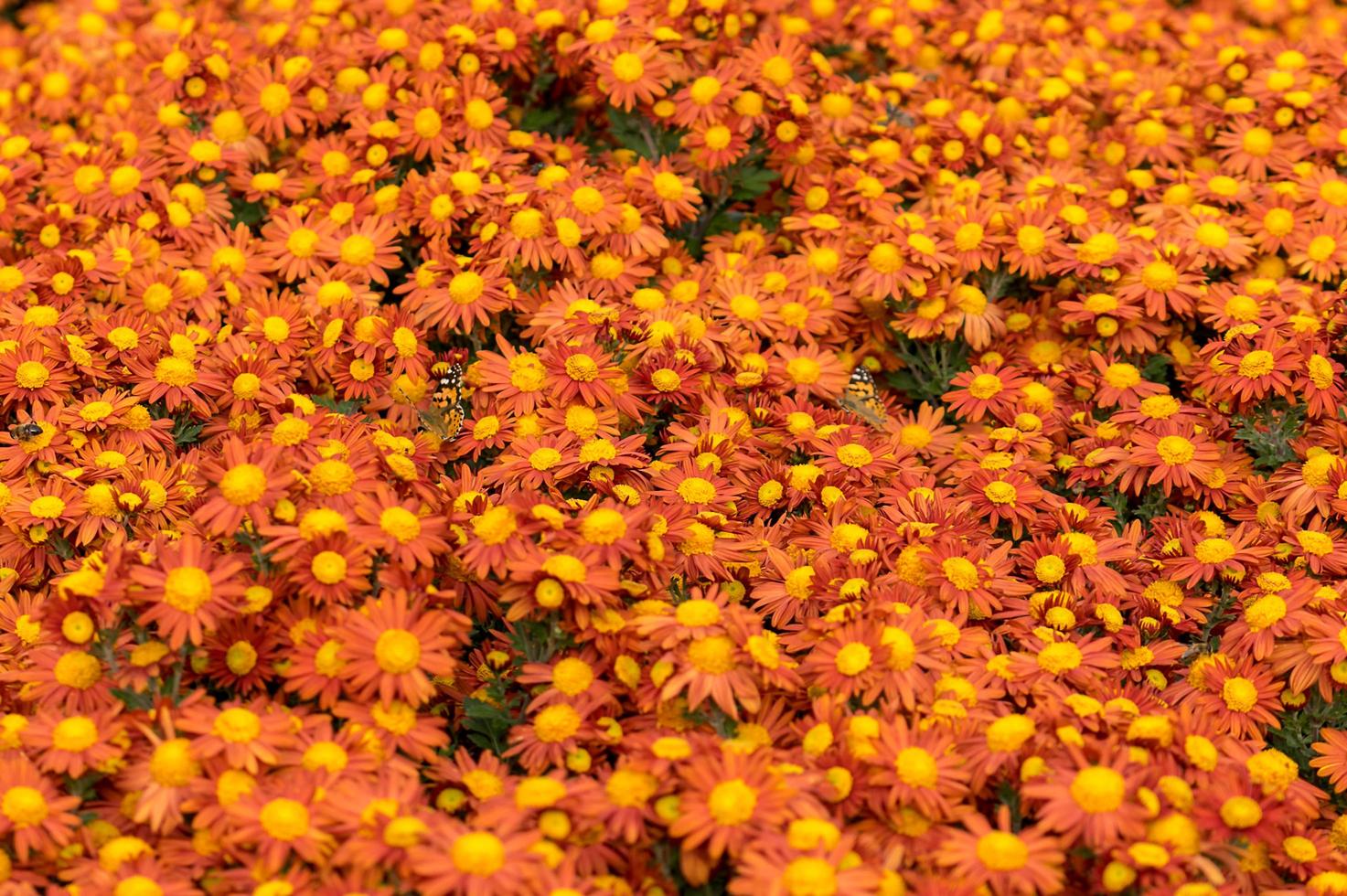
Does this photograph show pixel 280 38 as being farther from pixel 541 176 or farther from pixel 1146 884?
pixel 1146 884

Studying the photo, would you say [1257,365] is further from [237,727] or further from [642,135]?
[237,727]

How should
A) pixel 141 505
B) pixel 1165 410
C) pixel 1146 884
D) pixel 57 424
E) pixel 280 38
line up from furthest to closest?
pixel 280 38
pixel 1165 410
pixel 57 424
pixel 141 505
pixel 1146 884

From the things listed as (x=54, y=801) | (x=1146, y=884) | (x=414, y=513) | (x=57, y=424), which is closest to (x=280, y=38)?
(x=57, y=424)

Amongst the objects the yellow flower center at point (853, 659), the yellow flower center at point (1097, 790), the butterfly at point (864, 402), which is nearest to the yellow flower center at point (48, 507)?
the yellow flower center at point (853, 659)

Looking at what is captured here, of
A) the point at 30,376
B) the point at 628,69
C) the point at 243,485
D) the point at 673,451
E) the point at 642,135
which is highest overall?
the point at 628,69

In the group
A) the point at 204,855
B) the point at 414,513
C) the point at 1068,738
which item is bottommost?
the point at 204,855

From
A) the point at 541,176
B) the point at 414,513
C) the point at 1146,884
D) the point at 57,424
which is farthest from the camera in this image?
the point at 541,176

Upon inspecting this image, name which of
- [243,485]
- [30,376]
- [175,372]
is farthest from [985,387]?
[30,376]

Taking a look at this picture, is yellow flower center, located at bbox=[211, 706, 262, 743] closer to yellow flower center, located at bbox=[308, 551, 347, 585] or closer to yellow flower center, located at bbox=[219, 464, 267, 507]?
yellow flower center, located at bbox=[308, 551, 347, 585]

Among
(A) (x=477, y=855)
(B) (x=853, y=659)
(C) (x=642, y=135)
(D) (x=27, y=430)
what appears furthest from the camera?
(C) (x=642, y=135)
